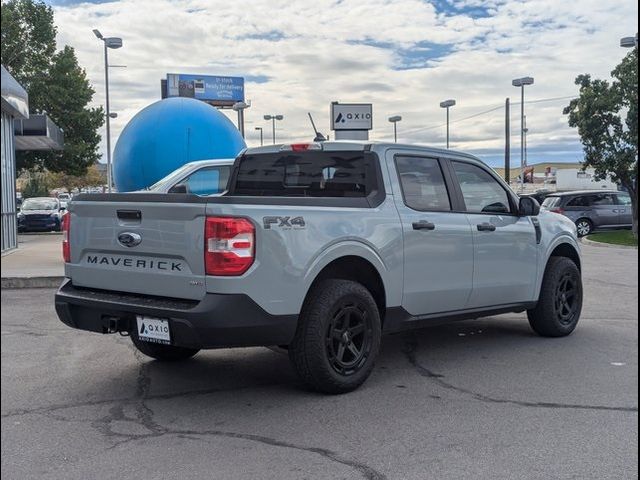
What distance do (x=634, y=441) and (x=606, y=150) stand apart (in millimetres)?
20481

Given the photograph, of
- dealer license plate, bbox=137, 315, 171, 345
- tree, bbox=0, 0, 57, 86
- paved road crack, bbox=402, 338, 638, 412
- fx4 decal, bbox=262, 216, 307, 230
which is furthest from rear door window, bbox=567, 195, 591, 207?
tree, bbox=0, 0, 57, 86

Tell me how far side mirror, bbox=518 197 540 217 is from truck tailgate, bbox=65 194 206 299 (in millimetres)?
3470

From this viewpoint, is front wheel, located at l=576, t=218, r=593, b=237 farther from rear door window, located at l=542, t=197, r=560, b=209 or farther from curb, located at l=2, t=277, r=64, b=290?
curb, located at l=2, t=277, r=64, b=290

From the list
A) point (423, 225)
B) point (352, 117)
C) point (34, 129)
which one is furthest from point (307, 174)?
point (34, 129)

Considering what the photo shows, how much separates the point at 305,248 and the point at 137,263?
1.14 meters

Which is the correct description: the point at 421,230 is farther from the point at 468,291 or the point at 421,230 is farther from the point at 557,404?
the point at 557,404

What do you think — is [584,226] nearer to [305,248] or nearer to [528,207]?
[528,207]

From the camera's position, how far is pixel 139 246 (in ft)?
15.6

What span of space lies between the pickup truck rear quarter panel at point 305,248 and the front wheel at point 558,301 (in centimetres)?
219

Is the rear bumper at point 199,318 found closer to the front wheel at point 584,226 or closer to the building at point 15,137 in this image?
the building at point 15,137

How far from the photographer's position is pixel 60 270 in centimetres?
1239

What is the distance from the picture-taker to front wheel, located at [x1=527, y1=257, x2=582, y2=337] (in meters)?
7.04

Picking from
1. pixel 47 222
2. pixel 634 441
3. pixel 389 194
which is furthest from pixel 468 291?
pixel 47 222

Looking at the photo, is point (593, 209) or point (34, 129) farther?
point (593, 209)
